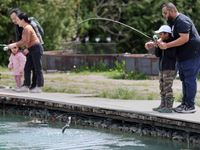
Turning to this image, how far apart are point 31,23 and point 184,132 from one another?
5074 mm

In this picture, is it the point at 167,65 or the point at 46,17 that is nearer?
the point at 167,65

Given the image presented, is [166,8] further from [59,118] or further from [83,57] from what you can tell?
[83,57]

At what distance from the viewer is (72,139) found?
719 centimetres

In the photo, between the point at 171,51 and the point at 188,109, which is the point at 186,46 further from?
the point at 188,109

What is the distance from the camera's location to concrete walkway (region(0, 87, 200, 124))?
6.86m

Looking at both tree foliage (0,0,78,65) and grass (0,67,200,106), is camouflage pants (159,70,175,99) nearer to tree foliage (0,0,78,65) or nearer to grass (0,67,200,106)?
grass (0,67,200,106)

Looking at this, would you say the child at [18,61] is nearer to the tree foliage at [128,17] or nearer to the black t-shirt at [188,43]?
the black t-shirt at [188,43]

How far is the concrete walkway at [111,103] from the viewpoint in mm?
6855

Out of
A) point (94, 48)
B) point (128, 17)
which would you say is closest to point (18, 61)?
point (94, 48)

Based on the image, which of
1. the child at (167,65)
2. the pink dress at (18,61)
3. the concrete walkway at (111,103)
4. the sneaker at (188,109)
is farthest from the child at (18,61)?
the sneaker at (188,109)

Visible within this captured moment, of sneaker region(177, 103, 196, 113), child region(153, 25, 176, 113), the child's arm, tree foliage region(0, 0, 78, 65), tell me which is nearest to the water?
sneaker region(177, 103, 196, 113)

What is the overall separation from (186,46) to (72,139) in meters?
2.64

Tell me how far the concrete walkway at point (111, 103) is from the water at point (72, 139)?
1.58 feet

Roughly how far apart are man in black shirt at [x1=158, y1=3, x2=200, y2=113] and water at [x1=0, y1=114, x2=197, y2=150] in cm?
86
